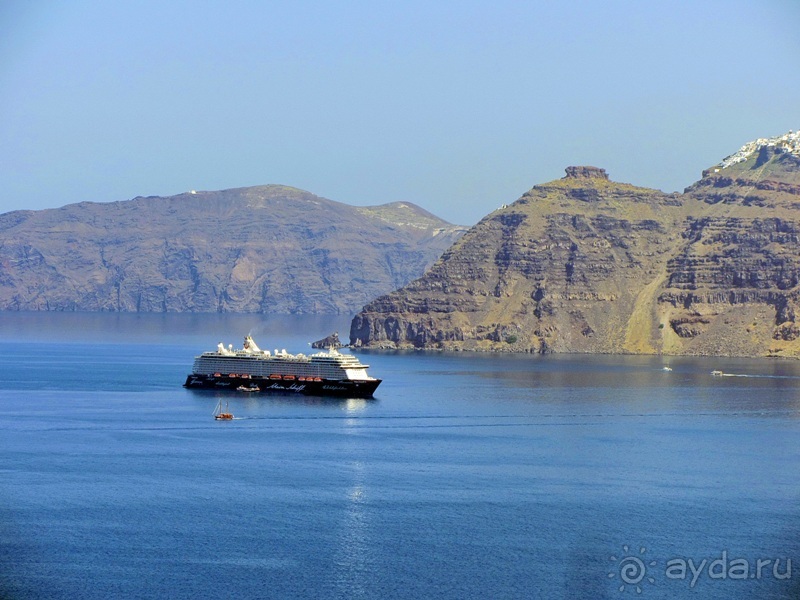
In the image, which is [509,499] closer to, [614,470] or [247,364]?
[614,470]

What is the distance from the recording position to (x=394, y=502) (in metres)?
81.2

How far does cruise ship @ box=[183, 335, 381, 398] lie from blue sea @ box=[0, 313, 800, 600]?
1074 cm

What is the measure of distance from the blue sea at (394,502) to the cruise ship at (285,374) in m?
10.7

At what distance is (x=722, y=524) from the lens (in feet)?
250

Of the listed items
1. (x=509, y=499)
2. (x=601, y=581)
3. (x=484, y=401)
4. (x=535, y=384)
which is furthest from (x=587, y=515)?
(x=535, y=384)

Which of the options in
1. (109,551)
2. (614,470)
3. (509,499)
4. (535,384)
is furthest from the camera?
(535,384)

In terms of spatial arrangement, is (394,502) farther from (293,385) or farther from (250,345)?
(250,345)

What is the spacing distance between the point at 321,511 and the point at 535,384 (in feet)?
333

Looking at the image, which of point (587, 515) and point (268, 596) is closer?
point (268, 596)

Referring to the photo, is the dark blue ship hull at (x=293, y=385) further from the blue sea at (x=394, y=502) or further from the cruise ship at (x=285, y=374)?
the blue sea at (x=394, y=502)

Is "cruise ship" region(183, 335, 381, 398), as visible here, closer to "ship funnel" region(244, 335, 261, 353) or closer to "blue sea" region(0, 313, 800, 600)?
"ship funnel" region(244, 335, 261, 353)

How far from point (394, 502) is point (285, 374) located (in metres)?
74.3

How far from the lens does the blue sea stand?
6456 centimetres

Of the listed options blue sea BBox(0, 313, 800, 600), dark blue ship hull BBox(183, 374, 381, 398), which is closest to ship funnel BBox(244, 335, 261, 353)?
dark blue ship hull BBox(183, 374, 381, 398)
